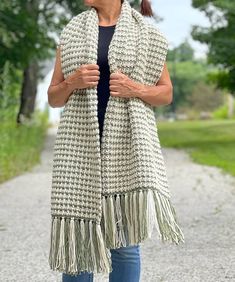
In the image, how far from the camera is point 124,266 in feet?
11.2

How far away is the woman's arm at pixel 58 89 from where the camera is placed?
11.2 feet

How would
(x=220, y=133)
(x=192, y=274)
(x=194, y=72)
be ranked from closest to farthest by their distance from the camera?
(x=192, y=274) < (x=220, y=133) < (x=194, y=72)

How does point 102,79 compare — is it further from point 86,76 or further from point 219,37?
point 219,37

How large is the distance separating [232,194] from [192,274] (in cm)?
552

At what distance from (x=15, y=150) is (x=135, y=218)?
12409mm

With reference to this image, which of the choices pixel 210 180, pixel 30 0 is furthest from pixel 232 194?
pixel 30 0

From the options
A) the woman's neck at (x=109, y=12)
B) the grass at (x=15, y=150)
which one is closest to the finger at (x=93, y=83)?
the woman's neck at (x=109, y=12)

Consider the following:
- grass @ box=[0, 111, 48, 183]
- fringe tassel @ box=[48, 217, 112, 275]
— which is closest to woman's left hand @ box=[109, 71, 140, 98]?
fringe tassel @ box=[48, 217, 112, 275]

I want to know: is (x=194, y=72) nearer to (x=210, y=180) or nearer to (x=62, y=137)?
(x=210, y=180)

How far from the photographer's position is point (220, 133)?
3362 cm

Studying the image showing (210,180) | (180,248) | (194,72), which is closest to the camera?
(180,248)

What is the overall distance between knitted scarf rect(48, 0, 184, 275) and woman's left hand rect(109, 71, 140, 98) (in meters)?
0.04

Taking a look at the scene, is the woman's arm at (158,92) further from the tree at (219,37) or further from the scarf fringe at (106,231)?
the tree at (219,37)

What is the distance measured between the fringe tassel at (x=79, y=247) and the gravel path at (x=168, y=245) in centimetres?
186
